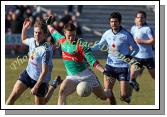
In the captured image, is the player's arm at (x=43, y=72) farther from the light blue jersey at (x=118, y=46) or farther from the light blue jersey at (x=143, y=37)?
the light blue jersey at (x=143, y=37)

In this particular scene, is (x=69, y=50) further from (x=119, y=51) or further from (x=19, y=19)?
(x=19, y=19)

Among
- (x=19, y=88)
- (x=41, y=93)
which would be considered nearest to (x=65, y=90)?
(x=41, y=93)

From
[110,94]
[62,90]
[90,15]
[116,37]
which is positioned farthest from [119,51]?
[90,15]

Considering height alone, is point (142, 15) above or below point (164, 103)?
above

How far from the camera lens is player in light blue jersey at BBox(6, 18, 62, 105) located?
1362 cm

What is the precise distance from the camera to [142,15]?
1878cm

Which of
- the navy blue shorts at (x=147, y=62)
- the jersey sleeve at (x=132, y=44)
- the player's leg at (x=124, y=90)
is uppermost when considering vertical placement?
the jersey sleeve at (x=132, y=44)

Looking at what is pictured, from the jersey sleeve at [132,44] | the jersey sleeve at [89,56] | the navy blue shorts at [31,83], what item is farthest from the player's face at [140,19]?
the navy blue shorts at [31,83]

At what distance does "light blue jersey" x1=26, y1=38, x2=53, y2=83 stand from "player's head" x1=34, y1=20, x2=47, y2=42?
0.16m

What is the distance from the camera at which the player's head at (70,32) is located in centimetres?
1361

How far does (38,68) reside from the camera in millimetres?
14000

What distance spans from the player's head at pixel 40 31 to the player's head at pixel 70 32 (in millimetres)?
474

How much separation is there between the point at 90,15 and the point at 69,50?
2526cm

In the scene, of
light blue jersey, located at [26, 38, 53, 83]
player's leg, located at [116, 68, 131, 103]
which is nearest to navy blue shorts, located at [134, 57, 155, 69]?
player's leg, located at [116, 68, 131, 103]
